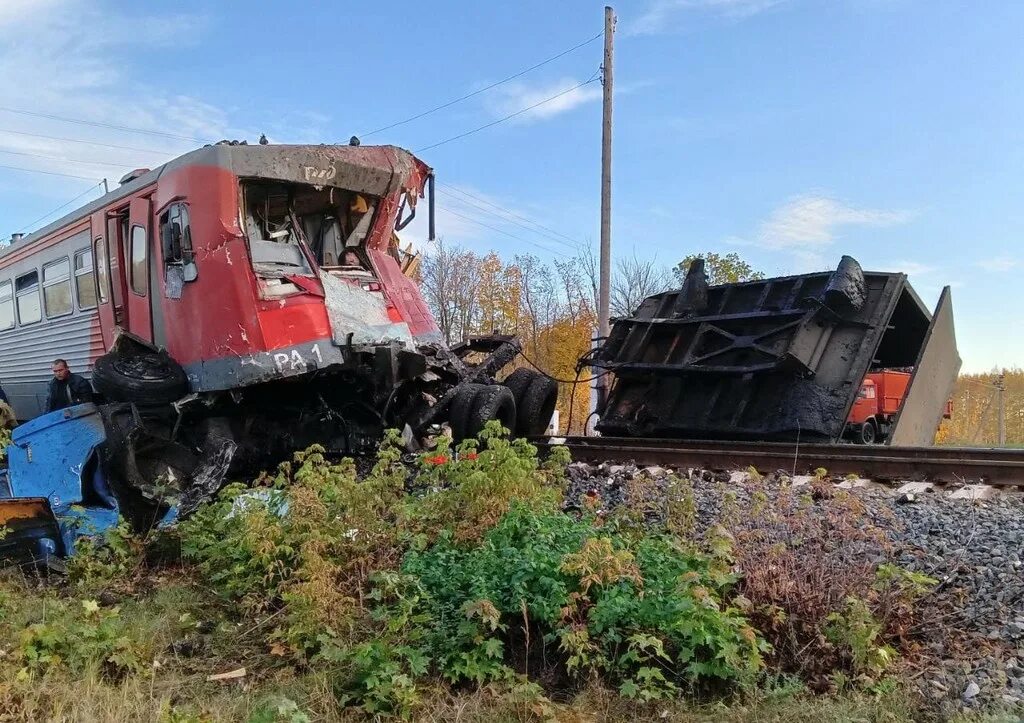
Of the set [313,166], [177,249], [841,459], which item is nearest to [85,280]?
[177,249]

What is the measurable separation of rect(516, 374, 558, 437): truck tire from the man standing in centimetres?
424

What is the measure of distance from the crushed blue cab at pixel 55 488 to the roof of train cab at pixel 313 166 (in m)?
2.24

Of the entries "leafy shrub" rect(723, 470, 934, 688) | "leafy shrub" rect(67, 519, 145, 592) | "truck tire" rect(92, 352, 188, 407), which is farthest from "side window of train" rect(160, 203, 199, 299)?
"leafy shrub" rect(723, 470, 934, 688)

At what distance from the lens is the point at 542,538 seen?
4.10 meters

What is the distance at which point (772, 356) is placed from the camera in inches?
320

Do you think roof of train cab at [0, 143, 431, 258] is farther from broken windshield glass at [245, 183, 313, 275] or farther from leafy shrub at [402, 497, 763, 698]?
leafy shrub at [402, 497, 763, 698]

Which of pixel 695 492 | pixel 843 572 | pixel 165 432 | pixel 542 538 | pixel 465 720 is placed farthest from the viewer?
pixel 165 432

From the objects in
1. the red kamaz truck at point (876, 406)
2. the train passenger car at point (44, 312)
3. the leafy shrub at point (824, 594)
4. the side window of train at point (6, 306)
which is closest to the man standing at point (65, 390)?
the train passenger car at point (44, 312)

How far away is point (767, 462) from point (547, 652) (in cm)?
369

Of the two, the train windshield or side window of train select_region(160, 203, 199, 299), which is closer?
side window of train select_region(160, 203, 199, 299)

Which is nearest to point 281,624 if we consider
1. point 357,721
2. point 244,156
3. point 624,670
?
point 357,721

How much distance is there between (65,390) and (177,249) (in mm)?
2499

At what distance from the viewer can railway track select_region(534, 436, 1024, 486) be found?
602cm

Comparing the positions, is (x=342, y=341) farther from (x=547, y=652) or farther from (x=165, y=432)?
(x=547, y=652)
